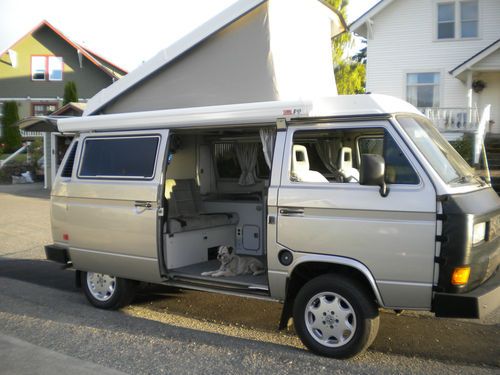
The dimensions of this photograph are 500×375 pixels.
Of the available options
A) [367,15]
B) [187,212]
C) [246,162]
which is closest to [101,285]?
[187,212]

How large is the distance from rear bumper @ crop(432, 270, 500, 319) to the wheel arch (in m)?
0.50

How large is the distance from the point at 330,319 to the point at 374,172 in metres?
1.41

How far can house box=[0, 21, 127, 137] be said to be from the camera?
36.0 meters

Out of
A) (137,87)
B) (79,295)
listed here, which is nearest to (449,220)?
(137,87)

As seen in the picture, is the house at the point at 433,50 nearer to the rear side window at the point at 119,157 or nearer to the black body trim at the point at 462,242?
the rear side window at the point at 119,157

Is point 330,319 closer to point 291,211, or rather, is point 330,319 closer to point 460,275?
point 291,211

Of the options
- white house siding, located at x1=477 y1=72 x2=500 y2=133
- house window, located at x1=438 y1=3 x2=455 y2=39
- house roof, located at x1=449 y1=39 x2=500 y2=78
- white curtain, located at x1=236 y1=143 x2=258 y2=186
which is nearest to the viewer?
white curtain, located at x1=236 y1=143 x2=258 y2=186

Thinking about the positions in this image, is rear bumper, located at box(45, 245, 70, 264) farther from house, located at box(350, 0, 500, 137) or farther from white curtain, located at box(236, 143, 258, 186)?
house, located at box(350, 0, 500, 137)

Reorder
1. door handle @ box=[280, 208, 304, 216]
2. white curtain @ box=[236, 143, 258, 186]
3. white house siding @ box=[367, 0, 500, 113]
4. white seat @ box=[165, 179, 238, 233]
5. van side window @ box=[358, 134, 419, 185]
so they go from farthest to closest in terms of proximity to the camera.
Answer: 1. white house siding @ box=[367, 0, 500, 113]
2. white curtain @ box=[236, 143, 258, 186]
3. white seat @ box=[165, 179, 238, 233]
4. door handle @ box=[280, 208, 304, 216]
5. van side window @ box=[358, 134, 419, 185]

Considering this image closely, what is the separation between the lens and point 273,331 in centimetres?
591

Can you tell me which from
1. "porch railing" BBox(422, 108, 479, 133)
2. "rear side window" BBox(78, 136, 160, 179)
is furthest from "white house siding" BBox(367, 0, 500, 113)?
"rear side window" BBox(78, 136, 160, 179)

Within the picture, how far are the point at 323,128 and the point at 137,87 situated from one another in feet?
9.36

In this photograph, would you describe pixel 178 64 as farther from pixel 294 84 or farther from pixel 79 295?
pixel 79 295

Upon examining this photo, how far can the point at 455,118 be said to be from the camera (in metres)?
19.3
